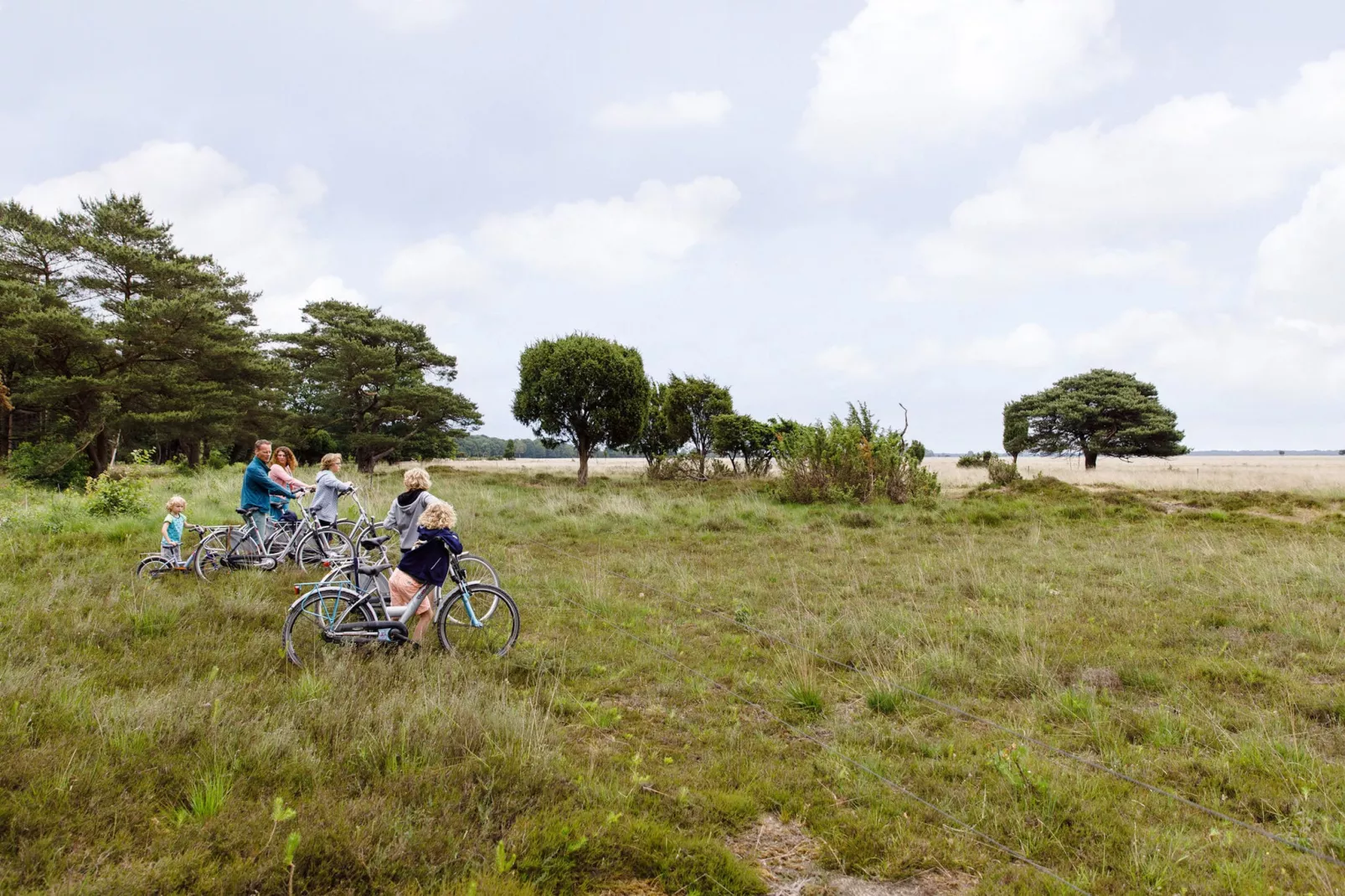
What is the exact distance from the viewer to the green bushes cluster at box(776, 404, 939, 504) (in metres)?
19.7

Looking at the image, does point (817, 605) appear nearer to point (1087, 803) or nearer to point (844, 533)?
point (1087, 803)

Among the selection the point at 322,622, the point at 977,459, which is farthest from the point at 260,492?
the point at 977,459

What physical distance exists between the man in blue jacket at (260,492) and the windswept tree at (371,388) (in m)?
31.7

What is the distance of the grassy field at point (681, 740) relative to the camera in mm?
3121

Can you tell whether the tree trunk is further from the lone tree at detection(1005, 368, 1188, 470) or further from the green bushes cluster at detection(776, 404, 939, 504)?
the lone tree at detection(1005, 368, 1188, 470)

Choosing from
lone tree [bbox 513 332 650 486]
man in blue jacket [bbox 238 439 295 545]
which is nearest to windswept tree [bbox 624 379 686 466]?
lone tree [bbox 513 332 650 486]

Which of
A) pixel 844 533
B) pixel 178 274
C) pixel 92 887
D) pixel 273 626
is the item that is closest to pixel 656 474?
pixel 844 533

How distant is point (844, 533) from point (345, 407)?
121 feet

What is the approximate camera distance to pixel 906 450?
20.7m

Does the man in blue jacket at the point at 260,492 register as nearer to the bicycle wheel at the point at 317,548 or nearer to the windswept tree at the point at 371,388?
the bicycle wheel at the point at 317,548

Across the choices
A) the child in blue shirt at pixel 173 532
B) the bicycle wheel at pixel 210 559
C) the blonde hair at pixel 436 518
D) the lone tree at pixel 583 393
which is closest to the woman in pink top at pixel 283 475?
the bicycle wheel at pixel 210 559

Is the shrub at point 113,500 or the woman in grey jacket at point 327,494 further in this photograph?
the shrub at point 113,500

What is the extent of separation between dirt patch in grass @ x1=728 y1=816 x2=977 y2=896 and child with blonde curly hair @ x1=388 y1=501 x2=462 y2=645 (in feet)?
12.0

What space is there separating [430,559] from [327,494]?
170 inches
